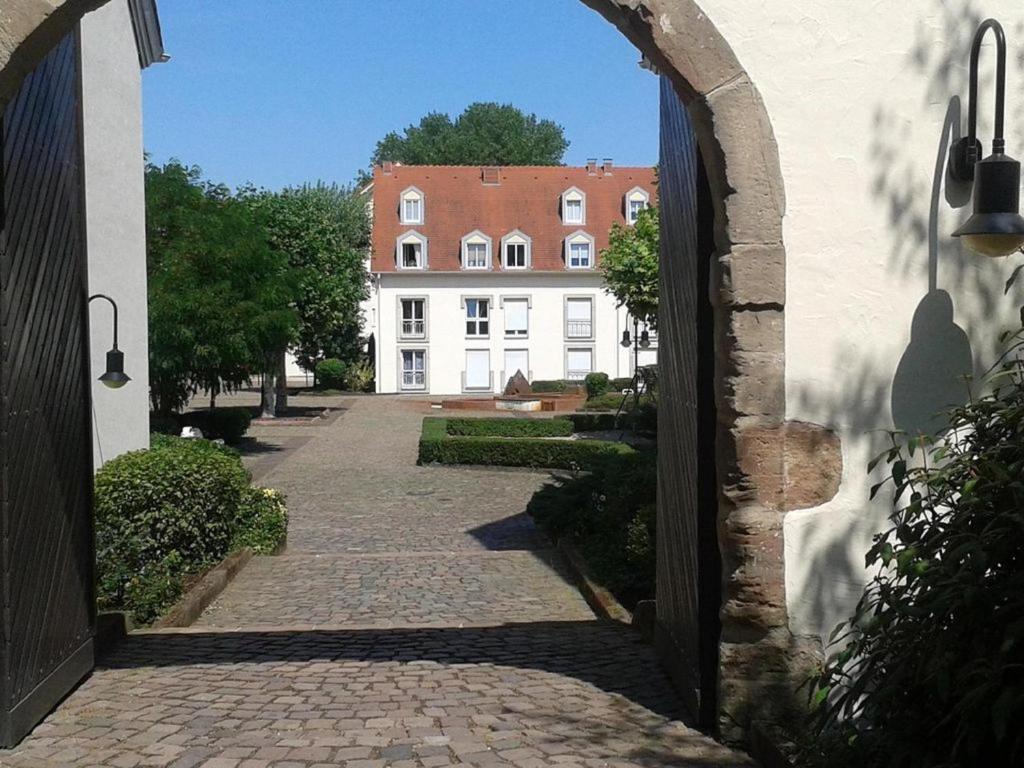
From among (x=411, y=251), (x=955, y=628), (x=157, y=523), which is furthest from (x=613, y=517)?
(x=411, y=251)

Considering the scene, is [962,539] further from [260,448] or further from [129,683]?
[260,448]

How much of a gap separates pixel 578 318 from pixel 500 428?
22887mm

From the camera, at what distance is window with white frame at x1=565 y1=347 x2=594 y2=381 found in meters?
48.4

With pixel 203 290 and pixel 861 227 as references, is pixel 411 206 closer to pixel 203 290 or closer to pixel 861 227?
pixel 203 290

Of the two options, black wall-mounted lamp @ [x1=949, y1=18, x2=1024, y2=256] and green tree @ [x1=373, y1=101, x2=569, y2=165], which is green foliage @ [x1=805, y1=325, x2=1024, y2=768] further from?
green tree @ [x1=373, y1=101, x2=569, y2=165]

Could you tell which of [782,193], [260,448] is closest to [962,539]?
[782,193]

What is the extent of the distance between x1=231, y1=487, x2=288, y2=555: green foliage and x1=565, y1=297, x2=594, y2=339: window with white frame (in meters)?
36.9

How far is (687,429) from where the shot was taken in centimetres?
514

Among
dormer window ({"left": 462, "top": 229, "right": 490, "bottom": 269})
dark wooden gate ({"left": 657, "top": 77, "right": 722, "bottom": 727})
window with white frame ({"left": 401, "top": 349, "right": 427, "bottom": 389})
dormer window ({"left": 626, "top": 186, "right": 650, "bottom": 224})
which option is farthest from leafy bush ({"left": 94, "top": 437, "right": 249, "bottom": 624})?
dormer window ({"left": 626, "top": 186, "right": 650, "bottom": 224})

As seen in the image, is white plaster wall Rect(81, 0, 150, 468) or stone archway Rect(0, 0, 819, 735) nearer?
stone archway Rect(0, 0, 819, 735)

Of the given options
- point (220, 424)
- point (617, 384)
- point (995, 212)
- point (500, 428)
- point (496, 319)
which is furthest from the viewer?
point (496, 319)

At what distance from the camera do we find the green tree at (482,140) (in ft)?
220

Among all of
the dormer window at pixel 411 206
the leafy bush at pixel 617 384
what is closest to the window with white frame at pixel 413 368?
the dormer window at pixel 411 206

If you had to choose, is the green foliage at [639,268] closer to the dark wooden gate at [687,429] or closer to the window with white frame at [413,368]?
the window with white frame at [413,368]
